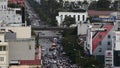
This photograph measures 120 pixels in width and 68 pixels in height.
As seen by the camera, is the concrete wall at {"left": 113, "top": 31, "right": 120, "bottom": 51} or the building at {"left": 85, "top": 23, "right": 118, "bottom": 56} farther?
the building at {"left": 85, "top": 23, "right": 118, "bottom": 56}

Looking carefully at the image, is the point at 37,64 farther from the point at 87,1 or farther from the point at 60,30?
the point at 87,1

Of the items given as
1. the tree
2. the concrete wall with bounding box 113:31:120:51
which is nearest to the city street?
the concrete wall with bounding box 113:31:120:51

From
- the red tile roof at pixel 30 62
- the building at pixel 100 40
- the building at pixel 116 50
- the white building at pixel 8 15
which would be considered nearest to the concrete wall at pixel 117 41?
the building at pixel 116 50

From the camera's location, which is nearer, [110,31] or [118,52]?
[118,52]

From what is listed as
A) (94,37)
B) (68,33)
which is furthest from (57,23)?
(94,37)

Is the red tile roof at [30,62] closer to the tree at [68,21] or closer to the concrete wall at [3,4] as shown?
the concrete wall at [3,4]

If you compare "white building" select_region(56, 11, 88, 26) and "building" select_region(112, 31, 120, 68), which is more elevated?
"building" select_region(112, 31, 120, 68)

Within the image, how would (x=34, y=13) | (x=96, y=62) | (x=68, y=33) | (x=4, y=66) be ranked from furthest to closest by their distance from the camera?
(x=34, y=13), (x=68, y=33), (x=96, y=62), (x=4, y=66)

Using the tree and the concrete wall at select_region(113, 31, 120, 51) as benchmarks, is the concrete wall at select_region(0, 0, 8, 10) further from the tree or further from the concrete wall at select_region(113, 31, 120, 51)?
the concrete wall at select_region(113, 31, 120, 51)
